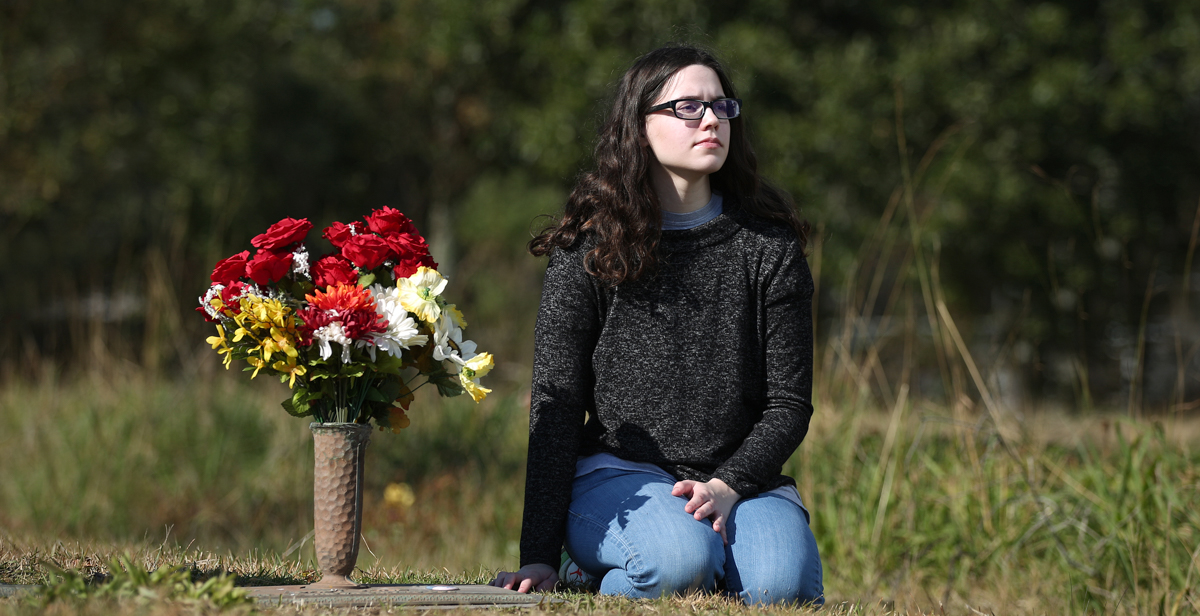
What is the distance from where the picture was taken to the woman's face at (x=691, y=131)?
2307 mm

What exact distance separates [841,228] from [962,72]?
1568 mm

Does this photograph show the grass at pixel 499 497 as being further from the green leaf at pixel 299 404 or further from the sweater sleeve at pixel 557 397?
the green leaf at pixel 299 404

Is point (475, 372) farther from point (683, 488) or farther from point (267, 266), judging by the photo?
point (683, 488)

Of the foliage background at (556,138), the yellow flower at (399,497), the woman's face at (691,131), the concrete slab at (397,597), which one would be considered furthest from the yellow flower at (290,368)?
the foliage background at (556,138)

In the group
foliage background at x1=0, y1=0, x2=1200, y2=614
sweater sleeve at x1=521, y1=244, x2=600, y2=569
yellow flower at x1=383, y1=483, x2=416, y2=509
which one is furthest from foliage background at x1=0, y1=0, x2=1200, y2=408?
sweater sleeve at x1=521, y1=244, x2=600, y2=569

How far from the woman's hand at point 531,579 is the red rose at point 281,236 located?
31.7 inches

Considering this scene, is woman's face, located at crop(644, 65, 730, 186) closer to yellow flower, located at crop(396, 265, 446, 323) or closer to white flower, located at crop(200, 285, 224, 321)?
yellow flower, located at crop(396, 265, 446, 323)

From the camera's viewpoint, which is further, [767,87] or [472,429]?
[767,87]

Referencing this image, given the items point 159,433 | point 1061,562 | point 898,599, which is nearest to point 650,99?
point 898,599

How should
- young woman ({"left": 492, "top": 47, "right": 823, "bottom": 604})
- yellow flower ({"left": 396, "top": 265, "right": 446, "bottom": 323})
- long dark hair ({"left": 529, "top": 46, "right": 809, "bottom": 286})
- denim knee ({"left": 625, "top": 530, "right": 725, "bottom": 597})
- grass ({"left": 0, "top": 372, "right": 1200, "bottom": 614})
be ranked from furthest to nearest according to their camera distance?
1. grass ({"left": 0, "top": 372, "right": 1200, "bottom": 614})
2. long dark hair ({"left": 529, "top": 46, "right": 809, "bottom": 286})
3. young woman ({"left": 492, "top": 47, "right": 823, "bottom": 604})
4. denim knee ({"left": 625, "top": 530, "right": 725, "bottom": 597})
5. yellow flower ({"left": 396, "top": 265, "right": 446, "bottom": 323})

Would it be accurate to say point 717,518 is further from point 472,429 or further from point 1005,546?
point 472,429

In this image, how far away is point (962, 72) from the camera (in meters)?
7.99

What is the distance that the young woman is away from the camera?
2189 millimetres

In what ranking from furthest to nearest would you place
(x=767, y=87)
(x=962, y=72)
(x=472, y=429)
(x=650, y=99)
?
(x=962, y=72) → (x=767, y=87) → (x=472, y=429) → (x=650, y=99)
